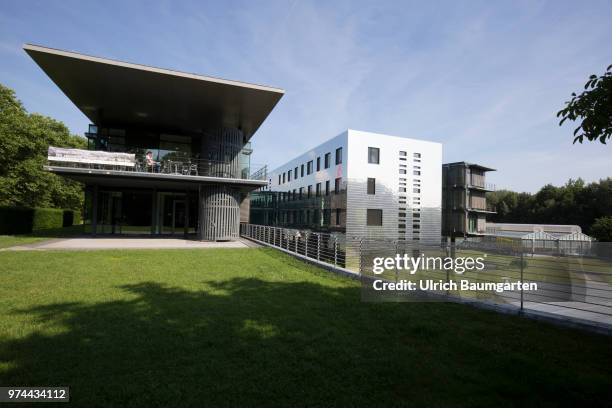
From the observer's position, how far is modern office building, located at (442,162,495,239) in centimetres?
3322

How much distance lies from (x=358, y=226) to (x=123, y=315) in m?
21.0

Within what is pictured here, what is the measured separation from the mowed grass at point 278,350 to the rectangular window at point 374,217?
19.1 m

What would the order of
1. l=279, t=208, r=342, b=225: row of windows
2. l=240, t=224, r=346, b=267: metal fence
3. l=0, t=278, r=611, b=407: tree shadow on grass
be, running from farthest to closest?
l=279, t=208, r=342, b=225: row of windows
l=240, t=224, r=346, b=267: metal fence
l=0, t=278, r=611, b=407: tree shadow on grass

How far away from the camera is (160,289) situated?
641 cm

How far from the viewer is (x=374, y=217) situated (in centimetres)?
2536

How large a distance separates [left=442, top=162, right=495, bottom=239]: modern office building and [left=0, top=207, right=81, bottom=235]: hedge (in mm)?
34104

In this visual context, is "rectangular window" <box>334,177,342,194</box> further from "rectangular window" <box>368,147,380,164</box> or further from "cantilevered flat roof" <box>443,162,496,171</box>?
"cantilevered flat roof" <box>443,162,496,171</box>

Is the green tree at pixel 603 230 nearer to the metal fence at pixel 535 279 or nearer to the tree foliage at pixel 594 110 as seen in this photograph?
the metal fence at pixel 535 279

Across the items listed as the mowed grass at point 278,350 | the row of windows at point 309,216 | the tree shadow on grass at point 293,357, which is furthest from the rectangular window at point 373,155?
the tree shadow on grass at point 293,357

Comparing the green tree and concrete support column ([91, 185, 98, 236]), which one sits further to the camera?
the green tree

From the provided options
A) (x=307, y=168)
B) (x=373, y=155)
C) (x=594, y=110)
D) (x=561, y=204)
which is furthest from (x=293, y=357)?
(x=561, y=204)

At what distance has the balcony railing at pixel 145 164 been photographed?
50.4 feet

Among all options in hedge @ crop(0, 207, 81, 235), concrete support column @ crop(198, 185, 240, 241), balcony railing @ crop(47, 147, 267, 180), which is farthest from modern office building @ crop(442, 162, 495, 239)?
hedge @ crop(0, 207, 81, 235)

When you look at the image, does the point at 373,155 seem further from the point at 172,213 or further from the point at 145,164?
the point at 145,164
